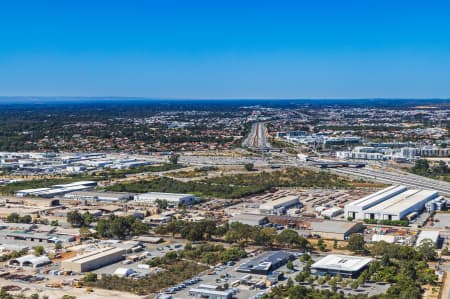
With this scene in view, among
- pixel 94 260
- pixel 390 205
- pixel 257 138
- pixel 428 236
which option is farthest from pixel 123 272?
pixel 257 138

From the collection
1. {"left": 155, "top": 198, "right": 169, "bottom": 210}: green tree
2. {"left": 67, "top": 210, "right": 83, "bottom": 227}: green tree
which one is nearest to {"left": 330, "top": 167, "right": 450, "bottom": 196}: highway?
{"left": 155, "top": 198, "right": 169, "bottom": 210}: green tree

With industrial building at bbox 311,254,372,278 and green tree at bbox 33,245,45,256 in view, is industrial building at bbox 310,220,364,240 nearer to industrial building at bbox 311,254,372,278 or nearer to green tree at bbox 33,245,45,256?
industrial building at bbox 311,254,372,278

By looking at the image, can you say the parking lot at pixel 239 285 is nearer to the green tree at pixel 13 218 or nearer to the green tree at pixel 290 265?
the green tree at pixel 290 265

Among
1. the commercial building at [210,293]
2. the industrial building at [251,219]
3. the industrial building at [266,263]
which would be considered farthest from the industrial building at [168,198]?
the commercial building at [210,293]

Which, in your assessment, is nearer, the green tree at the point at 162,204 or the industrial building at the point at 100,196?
the green tree at the point at 162,204

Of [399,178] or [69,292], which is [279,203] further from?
[69,292]

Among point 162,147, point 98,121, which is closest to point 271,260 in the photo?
point 162,147

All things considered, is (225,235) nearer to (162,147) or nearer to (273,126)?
(162,147)
